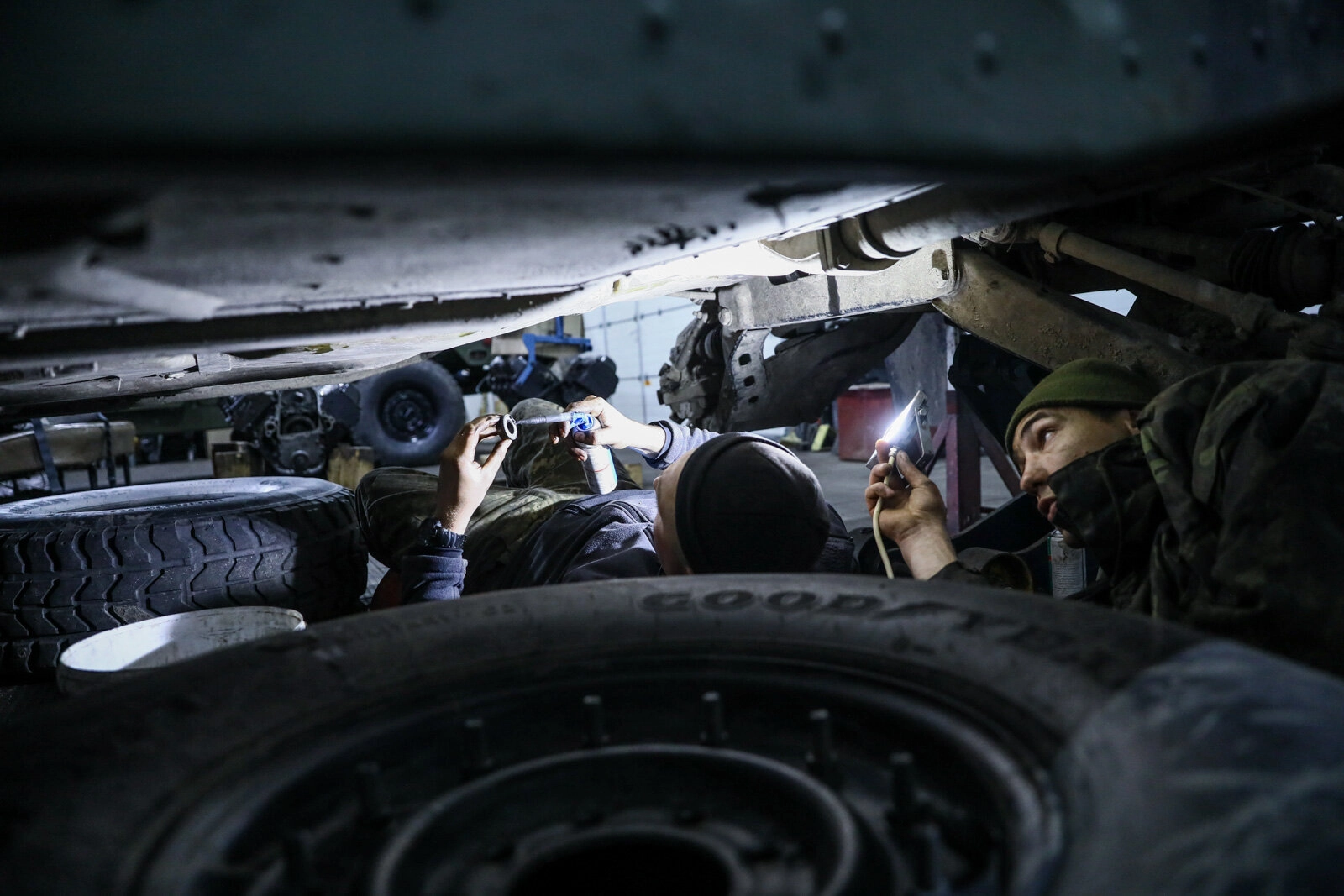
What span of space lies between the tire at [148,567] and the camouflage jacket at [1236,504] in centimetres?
203

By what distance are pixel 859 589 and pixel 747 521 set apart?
741 mm

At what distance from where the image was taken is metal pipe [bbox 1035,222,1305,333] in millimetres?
1768

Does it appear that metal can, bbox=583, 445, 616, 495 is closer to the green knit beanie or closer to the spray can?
the spray can

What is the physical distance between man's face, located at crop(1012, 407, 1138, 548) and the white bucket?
148cm

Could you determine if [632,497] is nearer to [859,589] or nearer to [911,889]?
[859,589]

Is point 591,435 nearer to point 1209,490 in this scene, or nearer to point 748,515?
point 748,515

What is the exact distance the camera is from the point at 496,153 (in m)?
0.50

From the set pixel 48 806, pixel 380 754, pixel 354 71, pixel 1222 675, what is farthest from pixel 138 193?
pixel 1222 675

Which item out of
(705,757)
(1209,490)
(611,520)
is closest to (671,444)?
(611,520)

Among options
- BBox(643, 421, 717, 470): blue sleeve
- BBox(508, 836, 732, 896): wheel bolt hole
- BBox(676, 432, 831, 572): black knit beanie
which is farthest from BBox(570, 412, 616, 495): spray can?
BBox(508, 836, 732, 896): wheel bolt hole

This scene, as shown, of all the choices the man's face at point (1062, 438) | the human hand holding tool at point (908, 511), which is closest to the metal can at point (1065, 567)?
the human hand holding tool at point (908, 511)

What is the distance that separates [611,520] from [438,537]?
43 cm

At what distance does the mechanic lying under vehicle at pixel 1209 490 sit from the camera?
109 centimetres

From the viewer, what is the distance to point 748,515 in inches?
74.7
